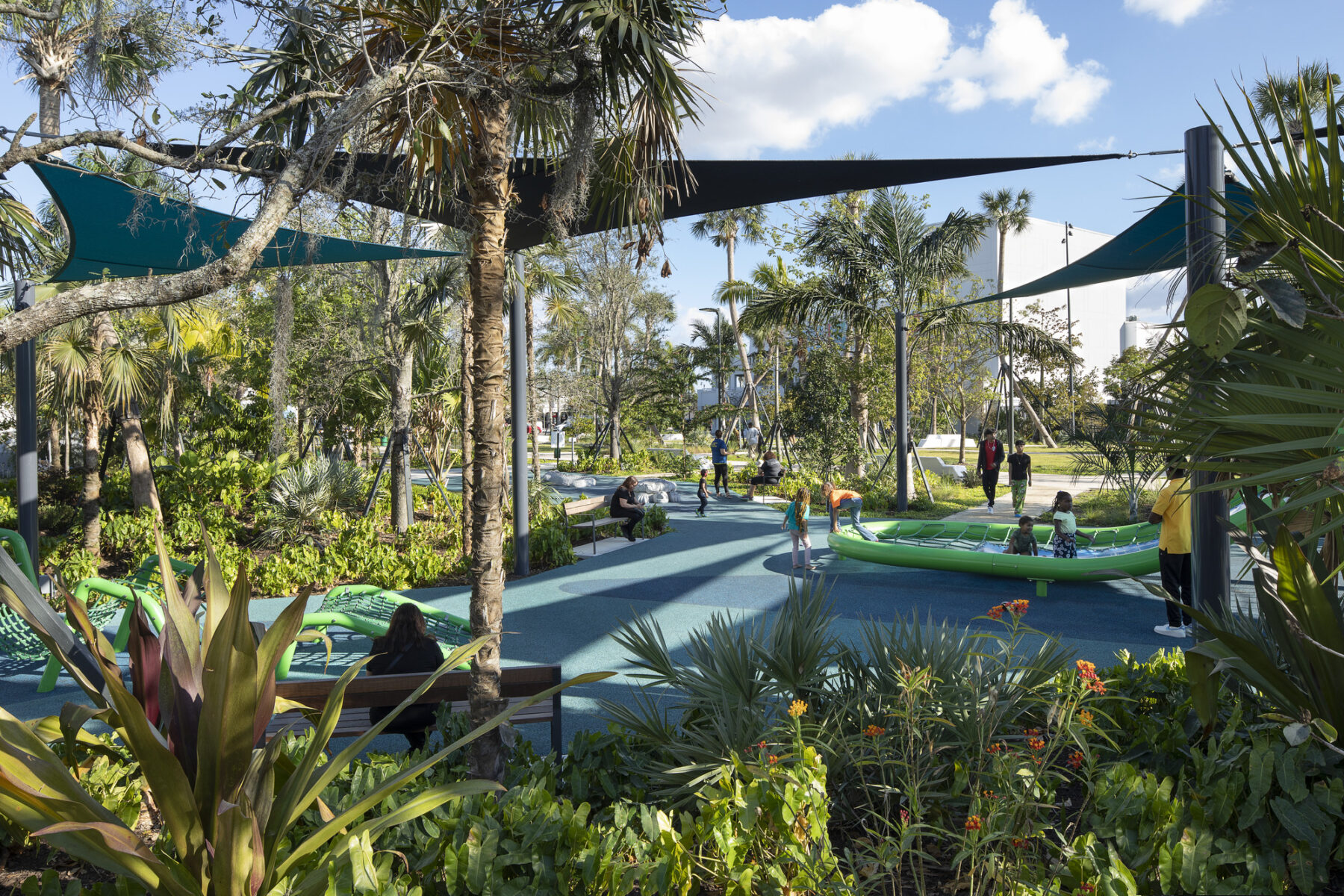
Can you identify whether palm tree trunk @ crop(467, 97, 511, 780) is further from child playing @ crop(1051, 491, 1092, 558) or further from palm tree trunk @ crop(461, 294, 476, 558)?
child playing @ crop(1051, 491, 1092, 558)

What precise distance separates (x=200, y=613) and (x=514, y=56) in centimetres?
616

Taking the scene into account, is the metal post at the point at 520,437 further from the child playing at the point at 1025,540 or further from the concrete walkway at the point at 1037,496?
the concrete walkway at the point at 1037,496

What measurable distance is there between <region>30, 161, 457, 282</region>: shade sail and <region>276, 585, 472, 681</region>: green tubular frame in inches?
100

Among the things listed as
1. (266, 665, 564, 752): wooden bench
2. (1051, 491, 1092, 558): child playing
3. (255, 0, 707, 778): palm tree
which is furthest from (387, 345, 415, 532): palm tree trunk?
(1051, 491, 1092, 558): child playing

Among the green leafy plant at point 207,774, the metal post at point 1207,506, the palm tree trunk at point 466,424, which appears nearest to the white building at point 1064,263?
the palm tree trunk at point 466,424

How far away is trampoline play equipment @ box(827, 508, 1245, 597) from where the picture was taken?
8188 mm

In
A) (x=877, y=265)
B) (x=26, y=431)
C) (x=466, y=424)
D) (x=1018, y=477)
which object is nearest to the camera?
(x=26, y=431)

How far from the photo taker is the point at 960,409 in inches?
974

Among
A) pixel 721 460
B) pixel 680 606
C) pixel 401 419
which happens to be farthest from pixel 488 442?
pixel 721 460

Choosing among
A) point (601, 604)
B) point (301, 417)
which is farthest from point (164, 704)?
point (301, 417)

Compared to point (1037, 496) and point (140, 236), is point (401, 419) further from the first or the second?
point (1037, 496)

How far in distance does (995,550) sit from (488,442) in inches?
335

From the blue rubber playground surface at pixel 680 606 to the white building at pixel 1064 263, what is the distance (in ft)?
152

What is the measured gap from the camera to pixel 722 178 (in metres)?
5.37
